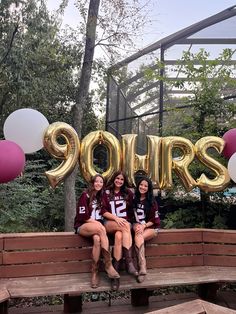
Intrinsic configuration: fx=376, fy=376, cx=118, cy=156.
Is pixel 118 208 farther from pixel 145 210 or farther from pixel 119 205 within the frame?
pixel 145 210

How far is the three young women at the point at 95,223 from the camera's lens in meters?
3.72

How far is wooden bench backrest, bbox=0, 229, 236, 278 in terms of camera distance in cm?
384

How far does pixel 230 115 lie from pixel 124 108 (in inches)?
221

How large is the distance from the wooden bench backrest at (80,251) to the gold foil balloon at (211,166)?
54 centimetres

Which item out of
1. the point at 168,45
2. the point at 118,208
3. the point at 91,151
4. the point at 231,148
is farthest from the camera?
the point at 168,45

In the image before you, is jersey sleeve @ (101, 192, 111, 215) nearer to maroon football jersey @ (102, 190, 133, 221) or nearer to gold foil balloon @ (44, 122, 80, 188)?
maroon football jersey @ (102, 190, 133, 221)

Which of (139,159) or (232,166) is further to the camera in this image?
(139,159)

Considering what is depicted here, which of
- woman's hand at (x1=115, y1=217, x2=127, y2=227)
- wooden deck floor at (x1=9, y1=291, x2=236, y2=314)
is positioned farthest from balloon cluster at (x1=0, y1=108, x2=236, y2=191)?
wooden deck floor at (x1=9, y1=291, x2=236, y2=314)

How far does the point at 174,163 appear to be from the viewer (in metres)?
4.43

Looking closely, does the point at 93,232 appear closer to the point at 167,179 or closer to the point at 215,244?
the point at 167,179

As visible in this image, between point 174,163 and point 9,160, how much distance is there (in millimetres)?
1884

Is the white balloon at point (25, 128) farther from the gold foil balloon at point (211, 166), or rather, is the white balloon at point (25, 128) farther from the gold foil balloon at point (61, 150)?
the gold foil balloon at point (211, 166)

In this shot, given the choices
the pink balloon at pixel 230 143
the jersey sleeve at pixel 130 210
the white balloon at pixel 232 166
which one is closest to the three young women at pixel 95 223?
the jersey sleeve at pixel 130 210

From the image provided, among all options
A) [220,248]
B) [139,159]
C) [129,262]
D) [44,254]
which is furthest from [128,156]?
[220,248]
